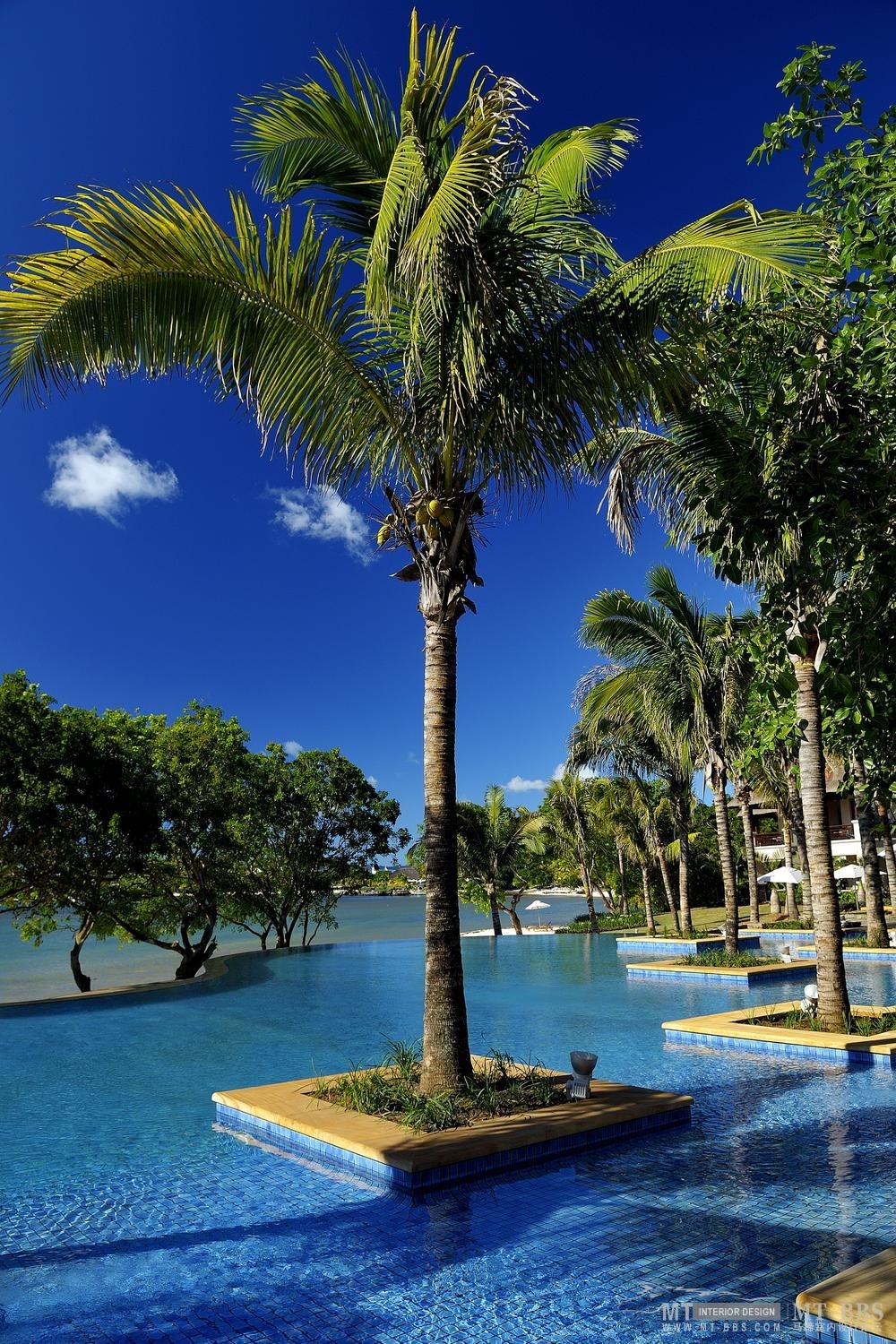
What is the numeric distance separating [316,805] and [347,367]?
20.1m

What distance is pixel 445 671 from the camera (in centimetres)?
717

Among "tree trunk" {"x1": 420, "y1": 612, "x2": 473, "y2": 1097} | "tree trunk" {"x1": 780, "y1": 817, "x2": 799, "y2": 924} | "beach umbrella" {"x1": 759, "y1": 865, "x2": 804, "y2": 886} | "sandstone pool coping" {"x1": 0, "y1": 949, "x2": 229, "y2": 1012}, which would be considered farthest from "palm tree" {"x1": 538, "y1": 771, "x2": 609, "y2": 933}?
"tree trunk" {"x1": 420, "y1": 612, "x2": 473, "y2": 1097}

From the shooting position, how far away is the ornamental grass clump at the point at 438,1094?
6.44 meters

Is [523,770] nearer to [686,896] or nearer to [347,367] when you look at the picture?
[686,896]

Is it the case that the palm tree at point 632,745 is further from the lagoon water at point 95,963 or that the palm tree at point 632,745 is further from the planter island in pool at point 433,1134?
the lagoon water at point 95,963

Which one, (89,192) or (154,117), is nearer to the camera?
(89,192)

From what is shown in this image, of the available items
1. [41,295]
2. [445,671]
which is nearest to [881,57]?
[445,671]

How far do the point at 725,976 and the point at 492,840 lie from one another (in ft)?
61.1

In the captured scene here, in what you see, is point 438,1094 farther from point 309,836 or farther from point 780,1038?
point 309,836

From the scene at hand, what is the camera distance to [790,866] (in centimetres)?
3094

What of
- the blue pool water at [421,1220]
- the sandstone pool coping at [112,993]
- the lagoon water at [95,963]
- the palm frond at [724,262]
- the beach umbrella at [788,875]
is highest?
the palm frond at [724,262]

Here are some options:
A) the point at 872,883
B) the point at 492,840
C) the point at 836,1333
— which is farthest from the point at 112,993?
the point at 492,840

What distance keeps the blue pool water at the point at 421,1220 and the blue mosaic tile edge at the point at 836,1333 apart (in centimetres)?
12

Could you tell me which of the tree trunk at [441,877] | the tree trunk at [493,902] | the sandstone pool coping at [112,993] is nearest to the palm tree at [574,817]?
the tree trunk at [493,902]
